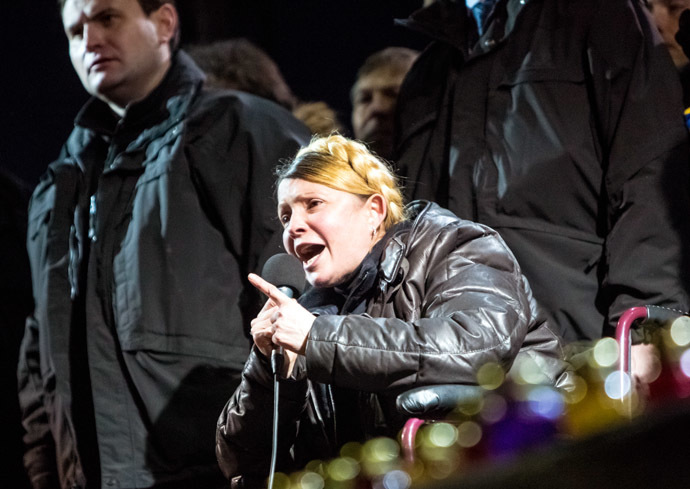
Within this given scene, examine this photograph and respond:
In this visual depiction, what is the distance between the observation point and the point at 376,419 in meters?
2.10

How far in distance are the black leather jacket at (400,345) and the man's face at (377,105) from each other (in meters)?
1.37

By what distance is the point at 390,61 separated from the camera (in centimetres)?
381

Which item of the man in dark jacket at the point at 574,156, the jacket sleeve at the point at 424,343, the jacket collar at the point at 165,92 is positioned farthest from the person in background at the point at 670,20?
the jacket collar at the point at 165,92

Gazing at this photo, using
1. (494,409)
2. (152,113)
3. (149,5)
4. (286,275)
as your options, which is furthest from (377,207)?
(149,5)

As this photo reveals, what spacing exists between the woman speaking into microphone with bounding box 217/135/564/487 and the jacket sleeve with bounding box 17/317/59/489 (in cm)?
123

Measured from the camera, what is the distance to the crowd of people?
2.13 m

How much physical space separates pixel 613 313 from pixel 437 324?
2.11 ft

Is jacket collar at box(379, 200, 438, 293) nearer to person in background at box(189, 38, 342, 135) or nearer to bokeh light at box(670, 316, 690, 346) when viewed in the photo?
bokeh light at box(670, 316, 690, 346)

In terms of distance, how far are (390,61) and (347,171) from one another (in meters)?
1.59

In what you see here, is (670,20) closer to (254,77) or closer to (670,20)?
(670,20)

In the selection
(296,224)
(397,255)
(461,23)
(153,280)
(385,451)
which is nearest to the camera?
(385,451)

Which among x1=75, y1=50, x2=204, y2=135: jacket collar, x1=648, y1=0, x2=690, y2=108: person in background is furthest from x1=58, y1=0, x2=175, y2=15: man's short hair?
x1=648, y1=0, x2=690, y2=108: person in background

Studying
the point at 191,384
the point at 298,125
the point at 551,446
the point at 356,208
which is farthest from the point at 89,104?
the point at 551,446

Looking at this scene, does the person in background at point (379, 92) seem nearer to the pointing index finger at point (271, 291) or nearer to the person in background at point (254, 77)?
the person in background at point (254, 77)
